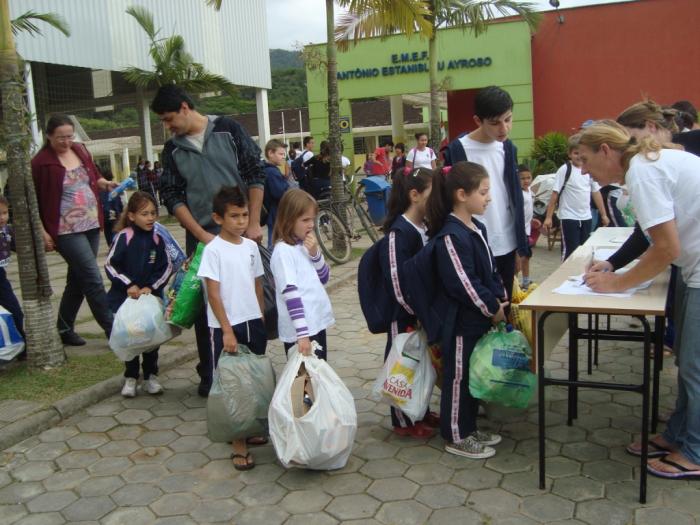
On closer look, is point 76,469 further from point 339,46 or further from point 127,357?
point 339,46

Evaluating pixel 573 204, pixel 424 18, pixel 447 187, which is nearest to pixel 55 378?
pixel 447 187

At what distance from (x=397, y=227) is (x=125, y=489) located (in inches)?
75.6

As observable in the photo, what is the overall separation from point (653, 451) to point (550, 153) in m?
16.2

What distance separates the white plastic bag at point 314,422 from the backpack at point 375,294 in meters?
0.46

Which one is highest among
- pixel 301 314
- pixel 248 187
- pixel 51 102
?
pixel 51 102

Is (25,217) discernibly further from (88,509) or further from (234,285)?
(88,509)

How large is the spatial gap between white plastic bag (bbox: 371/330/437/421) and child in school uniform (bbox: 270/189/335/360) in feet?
1.31

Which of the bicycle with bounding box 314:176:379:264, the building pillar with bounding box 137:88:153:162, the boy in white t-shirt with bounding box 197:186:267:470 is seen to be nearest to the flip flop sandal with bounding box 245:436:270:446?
the boy in white t-shirt with bounding box 197:186:267:470

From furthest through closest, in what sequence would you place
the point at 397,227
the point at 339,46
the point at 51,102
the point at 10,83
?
the point at 51,102 < the point at 339,46 < the point at 10,83 < the point at 397,227

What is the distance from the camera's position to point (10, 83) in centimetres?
474

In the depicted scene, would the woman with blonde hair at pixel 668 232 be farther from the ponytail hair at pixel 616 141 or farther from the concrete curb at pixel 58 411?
the concrete curb at pixel 58 411

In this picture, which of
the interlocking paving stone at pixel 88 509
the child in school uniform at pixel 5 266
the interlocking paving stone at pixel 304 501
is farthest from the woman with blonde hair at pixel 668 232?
the child in school uniform at pixel 5 266

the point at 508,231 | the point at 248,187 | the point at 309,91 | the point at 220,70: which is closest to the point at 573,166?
the point at 508,231

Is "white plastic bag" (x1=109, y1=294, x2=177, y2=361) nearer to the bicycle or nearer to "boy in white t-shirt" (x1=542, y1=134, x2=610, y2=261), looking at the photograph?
"boy in white t-shirt" (x1=542, y1=134, x2=610, y2=261)
